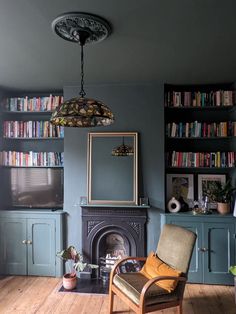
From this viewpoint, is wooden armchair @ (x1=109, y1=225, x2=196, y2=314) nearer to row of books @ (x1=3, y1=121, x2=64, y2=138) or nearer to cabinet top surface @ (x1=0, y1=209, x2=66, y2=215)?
cabinet top surface @ (x1=0, y1=209, x2=66, y2=215)

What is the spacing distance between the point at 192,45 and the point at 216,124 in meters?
1.60

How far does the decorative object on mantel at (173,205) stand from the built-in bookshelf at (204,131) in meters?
0.32

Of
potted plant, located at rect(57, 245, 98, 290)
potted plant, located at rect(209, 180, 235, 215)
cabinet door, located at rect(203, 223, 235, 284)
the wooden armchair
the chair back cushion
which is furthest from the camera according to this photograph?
potted plant, located at rect(209, 180, 235, 215)

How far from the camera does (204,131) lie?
12.8ft

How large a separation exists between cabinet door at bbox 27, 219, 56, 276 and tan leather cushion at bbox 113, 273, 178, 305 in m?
1.35

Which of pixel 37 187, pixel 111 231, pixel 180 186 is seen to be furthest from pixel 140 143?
pixel 37 187

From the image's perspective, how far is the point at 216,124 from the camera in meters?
3.89

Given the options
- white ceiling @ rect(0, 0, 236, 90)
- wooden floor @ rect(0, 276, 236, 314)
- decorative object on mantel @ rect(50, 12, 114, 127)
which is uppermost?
white ceiling @ rect(0, 0, 236, 90)

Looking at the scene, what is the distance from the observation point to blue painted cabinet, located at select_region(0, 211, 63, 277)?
3.84 metres

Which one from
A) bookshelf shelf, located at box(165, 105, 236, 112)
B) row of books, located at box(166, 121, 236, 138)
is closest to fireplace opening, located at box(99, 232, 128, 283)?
row of books, located at box(166, 121, 236, 138)

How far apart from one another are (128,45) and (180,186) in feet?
7.37

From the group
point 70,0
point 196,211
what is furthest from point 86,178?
point 70,0

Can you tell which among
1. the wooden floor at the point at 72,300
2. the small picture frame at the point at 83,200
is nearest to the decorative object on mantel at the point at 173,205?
the wooden floor at the point at 72,300

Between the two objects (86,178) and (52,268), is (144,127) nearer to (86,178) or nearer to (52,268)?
(86,178)
